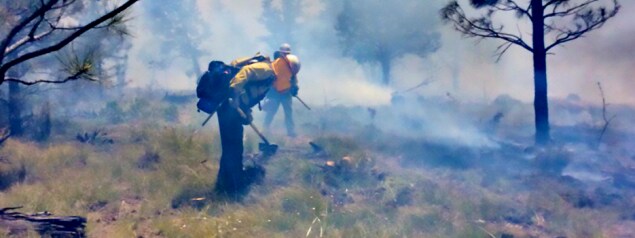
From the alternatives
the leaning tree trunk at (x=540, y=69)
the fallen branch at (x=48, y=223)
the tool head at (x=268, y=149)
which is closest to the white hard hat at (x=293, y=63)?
the tool head at (x=268, y=149)

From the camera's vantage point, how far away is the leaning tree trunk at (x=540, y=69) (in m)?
9.61

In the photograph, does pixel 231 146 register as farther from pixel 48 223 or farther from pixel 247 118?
pixel 48 223

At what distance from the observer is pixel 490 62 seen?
3269 centimetres

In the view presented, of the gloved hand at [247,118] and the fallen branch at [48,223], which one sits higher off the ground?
the gloved hand at [247,118]

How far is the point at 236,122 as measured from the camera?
6684 mm

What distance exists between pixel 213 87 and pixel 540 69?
23.2 ft

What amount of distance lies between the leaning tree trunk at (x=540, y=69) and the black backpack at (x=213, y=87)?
6.72 metres

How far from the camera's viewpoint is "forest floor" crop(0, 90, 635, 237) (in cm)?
543

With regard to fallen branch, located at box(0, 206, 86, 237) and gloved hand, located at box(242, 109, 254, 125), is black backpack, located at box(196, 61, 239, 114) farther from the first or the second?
fallen branch, located at box(0, 206, 86, 237)

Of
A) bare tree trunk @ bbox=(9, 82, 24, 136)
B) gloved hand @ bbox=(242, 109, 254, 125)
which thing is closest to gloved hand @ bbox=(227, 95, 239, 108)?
gloved hand @ bbox=(242, 109, 254, 125)

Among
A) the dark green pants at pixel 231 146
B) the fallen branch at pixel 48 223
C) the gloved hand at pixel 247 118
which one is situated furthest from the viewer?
the gloved hand at pixel 247 118

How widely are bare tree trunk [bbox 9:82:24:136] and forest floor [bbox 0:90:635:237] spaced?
74cm

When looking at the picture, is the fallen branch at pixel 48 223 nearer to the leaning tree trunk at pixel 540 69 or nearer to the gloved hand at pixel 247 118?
the gloved hand at pixel 247 118

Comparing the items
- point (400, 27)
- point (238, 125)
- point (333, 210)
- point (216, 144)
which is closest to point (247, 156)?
point (216, 144)
